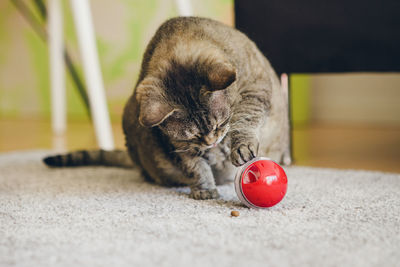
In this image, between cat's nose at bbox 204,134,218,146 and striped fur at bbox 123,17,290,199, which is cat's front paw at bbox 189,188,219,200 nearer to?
striped fur at bbox 123,17,290,199

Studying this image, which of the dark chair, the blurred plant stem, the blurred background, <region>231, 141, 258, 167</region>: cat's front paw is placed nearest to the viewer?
<region>231, 141, 258, 167</region>: cat's front paw

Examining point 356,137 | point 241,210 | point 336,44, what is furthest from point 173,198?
point 356,137

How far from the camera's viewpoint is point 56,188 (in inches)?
54.8

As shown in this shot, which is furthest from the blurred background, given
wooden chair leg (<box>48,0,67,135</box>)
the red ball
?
the red ball

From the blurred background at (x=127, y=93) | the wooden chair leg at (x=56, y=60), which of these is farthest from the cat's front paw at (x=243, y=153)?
the wooden chair leg at (x=56, y=60)

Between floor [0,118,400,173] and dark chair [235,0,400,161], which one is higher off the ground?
dark chair [235,0,400,161]

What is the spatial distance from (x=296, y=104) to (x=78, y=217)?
2.22m

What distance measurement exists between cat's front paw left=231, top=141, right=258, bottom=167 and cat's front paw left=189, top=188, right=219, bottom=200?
0.38ft

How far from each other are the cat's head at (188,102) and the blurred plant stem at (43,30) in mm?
2345

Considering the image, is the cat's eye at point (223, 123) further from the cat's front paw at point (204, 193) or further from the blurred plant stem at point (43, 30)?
the blurred plant stem at point (43, 30)

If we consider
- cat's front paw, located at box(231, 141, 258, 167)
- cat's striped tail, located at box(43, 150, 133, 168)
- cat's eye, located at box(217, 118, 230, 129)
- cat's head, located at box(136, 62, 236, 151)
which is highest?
cat's head, located at box(136, 62, 236, 151)

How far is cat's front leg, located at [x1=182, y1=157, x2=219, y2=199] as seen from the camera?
1.23 m

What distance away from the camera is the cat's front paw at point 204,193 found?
1.23m

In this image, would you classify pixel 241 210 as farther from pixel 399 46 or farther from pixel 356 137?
pixel 356 137
